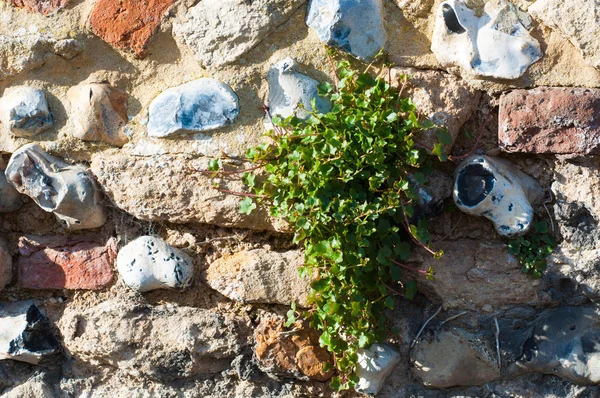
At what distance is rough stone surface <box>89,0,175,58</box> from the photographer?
1.89 m

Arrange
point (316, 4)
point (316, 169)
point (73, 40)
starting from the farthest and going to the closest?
point (73, 40), point (316, 4), point (316, 169)

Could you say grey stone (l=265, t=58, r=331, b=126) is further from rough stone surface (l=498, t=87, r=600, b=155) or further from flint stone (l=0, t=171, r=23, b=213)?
flint stone (l=0, t=171, r=23, b=213)

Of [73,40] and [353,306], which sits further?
[73,40]

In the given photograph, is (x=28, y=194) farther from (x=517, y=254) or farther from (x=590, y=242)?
(x=590, y=242)

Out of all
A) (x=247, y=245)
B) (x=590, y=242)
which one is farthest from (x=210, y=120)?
(x=590, y=242)

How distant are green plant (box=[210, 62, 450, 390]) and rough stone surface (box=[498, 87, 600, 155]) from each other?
150mm

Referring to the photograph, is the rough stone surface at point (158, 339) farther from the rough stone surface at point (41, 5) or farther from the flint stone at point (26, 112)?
the rough stone surface at point (41, 5)

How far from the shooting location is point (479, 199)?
171 cm

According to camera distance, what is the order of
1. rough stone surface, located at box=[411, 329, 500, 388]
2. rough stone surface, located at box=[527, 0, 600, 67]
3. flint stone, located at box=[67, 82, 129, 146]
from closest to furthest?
rough stone surface, located at box=[527, 0, 600, 67], rough stone surface, located at box=[411, 329, 500, 388], flint stone, located at box=[67, 82, 129, 146]

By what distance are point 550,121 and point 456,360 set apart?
56cm

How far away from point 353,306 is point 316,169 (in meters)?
0.30

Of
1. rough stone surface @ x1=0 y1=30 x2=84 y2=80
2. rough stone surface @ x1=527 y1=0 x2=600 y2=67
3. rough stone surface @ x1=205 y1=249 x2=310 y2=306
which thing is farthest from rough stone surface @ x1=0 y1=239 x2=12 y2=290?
rough stone surface @ x1=527 y1=0 x2=600 y2=67

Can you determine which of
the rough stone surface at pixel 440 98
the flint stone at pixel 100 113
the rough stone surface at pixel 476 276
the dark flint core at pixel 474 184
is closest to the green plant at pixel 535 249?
the rough stone surface at pixel 476 276

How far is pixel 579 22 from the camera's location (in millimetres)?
1658
